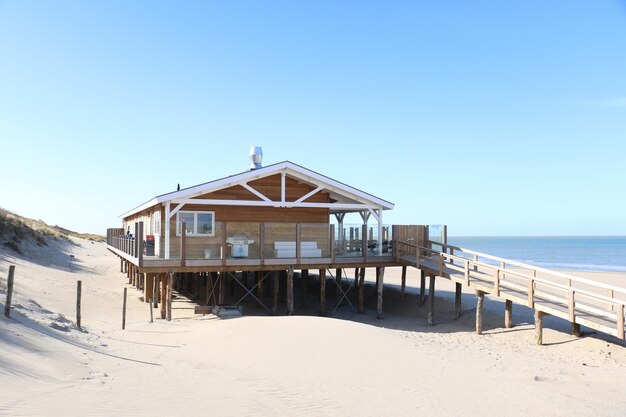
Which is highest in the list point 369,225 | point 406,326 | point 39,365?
point 369,225

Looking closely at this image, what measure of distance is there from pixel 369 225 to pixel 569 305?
855 centimetres

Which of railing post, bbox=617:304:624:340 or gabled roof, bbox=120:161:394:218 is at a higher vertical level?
gabled roof, bbox=120:161:394:218

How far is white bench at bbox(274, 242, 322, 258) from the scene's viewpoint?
18844 mm

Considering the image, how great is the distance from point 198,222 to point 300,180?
4409mm

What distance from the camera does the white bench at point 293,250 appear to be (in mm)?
18844

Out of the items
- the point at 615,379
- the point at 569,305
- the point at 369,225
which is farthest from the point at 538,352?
the point at 369,225

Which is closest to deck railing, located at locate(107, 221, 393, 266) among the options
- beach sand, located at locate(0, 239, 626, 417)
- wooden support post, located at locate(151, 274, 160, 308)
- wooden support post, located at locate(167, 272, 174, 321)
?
wooden support post, located at locate(167, 272, 174, 321)

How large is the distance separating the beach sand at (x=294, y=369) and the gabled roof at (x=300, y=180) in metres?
4.90

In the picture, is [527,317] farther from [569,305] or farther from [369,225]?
[369,225]

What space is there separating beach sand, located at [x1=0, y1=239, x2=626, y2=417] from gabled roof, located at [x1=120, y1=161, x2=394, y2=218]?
4.90 meters

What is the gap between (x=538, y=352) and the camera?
13031 mm

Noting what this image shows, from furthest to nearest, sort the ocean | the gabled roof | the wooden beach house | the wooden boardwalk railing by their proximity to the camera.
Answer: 1. the ocean
2. the gabled roof
3. the wooden beach house
4. the wooden boardwalk railing

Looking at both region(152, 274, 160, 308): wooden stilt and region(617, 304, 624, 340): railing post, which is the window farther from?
region(617, 304, 624, 340): railing post

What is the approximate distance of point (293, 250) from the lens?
1898cm
